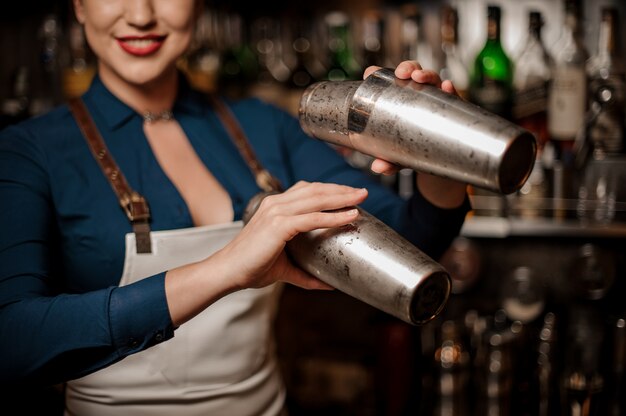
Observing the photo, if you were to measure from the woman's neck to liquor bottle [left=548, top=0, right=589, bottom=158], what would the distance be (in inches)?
30.2

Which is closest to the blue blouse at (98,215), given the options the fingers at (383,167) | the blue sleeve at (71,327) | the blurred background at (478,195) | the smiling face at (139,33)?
the blue sleeve at (71,327)

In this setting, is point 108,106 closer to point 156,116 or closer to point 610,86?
point 156,116

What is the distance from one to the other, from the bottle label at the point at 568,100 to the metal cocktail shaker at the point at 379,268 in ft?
2.82

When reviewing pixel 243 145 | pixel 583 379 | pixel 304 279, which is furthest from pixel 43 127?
pixel 583 379

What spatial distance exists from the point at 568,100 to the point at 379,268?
3.04ft

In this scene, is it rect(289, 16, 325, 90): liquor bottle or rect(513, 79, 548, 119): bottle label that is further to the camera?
rect(289, 16, 325, 90): liquor bottle

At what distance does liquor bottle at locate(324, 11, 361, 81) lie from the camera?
202cm

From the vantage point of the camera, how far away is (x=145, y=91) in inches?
50.1

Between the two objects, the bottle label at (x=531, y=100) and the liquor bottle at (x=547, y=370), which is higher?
the bottle label at (x=531, y=100)

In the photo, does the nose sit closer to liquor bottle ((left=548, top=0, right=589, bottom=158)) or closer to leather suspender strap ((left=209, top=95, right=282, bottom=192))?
leather suspender strap ((left=209, top=95, right=282, bottom=192))

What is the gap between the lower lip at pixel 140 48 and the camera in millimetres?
1132

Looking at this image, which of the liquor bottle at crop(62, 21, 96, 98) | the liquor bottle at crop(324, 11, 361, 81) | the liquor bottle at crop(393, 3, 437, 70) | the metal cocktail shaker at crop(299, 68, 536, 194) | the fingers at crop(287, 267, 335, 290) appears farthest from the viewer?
the liquor bottle at crop(324, 11, 361, 81)

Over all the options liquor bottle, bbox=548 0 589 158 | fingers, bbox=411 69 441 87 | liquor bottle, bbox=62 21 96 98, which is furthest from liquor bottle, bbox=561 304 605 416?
liquor bottle, bbox=62 21 96 98

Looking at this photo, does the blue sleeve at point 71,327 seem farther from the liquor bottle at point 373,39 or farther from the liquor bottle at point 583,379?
the liquor bottle at point 373,39
